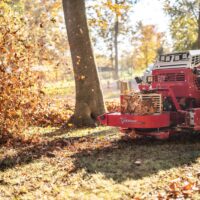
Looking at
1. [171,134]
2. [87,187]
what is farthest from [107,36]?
[87,187]

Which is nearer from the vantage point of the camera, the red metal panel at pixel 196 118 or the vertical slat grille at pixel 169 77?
the red metal panel at pixel 196 118

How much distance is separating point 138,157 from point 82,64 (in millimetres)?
5102

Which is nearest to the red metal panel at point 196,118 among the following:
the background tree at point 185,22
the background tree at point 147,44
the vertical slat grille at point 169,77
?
the vertical slat grille at point 169,77

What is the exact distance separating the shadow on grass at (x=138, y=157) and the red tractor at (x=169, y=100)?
360 mm

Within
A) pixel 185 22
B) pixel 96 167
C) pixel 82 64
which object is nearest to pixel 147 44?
pixel 185 22

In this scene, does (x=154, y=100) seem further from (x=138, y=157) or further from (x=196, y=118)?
(x=138, y=157)

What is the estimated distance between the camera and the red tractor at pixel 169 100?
8.77 m

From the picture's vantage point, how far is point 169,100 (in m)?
9.16

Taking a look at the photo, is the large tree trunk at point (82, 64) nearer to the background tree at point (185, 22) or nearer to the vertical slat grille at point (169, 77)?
the vertical slat grille at point (169, 77)

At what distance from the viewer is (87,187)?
5.91m

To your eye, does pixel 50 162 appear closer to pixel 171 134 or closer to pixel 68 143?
pixel 68 143

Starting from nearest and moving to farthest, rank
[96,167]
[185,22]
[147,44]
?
[96,167] < [185,22] < [147,44]

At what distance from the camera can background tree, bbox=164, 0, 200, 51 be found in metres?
27.3

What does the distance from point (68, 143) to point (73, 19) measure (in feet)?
15.0
